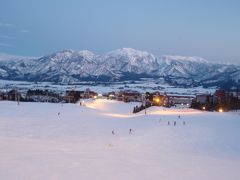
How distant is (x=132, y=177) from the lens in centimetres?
2258

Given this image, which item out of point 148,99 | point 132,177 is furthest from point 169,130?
point 148,99

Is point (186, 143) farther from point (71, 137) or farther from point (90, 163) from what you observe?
point (90, 163)

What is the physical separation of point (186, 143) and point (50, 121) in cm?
2486

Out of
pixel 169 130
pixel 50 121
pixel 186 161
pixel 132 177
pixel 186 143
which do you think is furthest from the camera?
pixel 50 121

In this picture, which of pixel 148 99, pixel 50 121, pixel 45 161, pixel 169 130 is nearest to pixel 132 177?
pixel 45 161

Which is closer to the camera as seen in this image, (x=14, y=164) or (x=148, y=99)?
(x=14, y=164)

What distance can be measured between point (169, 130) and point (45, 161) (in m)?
27.8

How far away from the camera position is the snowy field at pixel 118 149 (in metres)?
23.4

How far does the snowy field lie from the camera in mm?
23375

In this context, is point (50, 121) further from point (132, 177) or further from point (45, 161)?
point (132, 177)

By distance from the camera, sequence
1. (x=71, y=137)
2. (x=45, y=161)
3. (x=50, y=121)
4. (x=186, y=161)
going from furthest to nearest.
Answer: (x=50, y=121) → (x=71, y=137) → (x=186, y=161) → (x=45, y=161)

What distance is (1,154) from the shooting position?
27.3m

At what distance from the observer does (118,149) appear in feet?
122

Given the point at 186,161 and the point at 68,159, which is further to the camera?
the point at 186,161
